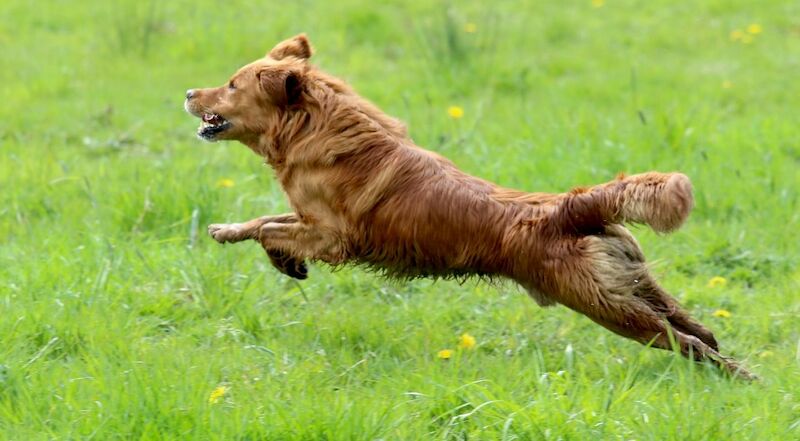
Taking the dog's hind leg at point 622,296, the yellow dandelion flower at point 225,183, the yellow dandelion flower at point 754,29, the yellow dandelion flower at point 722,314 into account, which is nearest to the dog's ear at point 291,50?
the yellow dandelion flower at point 225,183

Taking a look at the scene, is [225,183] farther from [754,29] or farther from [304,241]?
[754,29]

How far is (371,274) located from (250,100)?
111 centimetres

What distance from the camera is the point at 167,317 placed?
5.07 metres

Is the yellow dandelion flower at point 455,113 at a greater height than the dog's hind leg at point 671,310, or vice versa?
the dog's hind leg at point 671,310

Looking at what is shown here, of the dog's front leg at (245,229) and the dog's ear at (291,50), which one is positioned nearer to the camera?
the dog's front leg at (245,229)

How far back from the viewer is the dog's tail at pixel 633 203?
13.5 ft

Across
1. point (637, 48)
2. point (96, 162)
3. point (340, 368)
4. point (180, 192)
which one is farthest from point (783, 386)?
point (637, 48)

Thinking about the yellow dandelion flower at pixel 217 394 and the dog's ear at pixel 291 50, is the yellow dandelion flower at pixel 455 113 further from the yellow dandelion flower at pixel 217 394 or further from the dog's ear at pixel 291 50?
the yellow dandelion flower at pixel 217 394

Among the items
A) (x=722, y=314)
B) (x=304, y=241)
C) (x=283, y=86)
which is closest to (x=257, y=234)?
(x=304, y=241)

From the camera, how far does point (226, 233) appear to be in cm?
509

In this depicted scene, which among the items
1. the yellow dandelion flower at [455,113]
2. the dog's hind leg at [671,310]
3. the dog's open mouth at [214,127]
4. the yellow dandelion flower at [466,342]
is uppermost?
the dog's open mouth at [214,127]

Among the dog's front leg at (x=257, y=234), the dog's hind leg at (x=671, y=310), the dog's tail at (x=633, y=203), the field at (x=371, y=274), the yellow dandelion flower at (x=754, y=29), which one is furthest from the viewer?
the yellow dandelion flower at (x=754, y=29)

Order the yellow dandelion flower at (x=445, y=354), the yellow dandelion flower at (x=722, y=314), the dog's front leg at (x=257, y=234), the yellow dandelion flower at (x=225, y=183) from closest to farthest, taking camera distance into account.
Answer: the yellow dandelion flower at (x=445, y=354)
the dog's front leg at (x=257, y=234)
the yellow dandelion flower at (x=722, y=314)
the yellow dandelion flower at (x=225, y=183)

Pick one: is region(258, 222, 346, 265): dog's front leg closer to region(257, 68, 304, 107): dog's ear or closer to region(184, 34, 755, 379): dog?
region(184, 34, 755, 379): dog
